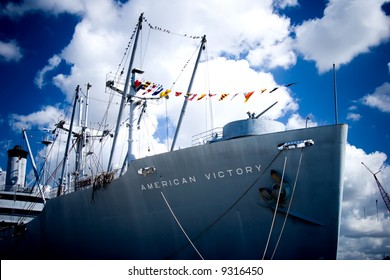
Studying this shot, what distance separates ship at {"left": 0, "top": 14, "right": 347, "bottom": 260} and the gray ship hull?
3 cm

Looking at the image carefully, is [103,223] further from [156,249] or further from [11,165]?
[11,165]

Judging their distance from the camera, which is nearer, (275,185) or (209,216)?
(275,185)

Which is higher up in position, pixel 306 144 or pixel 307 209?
pixel 306 144

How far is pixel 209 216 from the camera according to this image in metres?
10.7

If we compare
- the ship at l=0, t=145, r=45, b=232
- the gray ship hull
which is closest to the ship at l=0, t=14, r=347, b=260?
the gray ship hull

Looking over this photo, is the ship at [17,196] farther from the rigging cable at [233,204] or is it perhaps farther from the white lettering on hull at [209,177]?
the rigging cable at [233,204]

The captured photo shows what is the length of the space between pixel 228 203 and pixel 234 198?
291 mm

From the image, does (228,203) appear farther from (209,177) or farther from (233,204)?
(209,177)

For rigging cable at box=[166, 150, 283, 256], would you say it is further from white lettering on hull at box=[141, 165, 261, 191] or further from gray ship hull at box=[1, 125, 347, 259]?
white lettering on hull at box=[141, 165, 261, 191]

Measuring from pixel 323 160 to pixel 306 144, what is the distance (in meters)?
0.73

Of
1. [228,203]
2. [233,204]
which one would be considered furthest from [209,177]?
[233,204]

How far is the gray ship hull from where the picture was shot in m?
9.54

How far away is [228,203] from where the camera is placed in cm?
1046

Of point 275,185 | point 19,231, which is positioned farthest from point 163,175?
point 19,231
